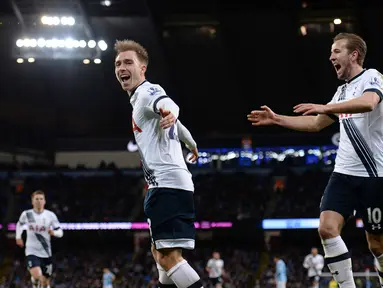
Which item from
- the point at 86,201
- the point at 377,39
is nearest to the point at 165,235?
the point at 377,39

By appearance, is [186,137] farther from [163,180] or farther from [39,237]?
[39,237]

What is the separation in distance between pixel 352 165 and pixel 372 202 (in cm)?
34

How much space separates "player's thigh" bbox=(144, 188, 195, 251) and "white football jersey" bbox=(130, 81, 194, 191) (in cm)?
7

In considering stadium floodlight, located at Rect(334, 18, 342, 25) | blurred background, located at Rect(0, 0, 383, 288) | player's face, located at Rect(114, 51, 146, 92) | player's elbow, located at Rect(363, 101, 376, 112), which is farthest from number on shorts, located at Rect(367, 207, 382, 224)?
stadium floodlight, located at Rect(334, 18, 342, 25)

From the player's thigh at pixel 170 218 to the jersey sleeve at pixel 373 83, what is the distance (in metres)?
1.64

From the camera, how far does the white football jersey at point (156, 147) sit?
5.28 meters

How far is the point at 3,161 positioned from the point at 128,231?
8199 millimetres

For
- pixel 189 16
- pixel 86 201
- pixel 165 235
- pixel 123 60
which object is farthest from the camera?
pixel 86 201

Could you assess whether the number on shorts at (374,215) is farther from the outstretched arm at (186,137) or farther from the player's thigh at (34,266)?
the player's thigh at (34,266)

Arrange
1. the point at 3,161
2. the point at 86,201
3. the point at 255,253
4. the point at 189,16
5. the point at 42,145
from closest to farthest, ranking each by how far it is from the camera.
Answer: the point at 189,16 < the point at 255,253 < the point at 86,201 < the point at 3,161 < the point at 42,145

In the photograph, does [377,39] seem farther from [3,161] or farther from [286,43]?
[3,161]

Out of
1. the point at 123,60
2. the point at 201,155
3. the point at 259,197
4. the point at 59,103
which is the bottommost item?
the point at 123,60

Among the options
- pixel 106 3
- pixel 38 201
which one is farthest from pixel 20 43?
pixel 38 201

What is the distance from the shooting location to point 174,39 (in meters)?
25.1
